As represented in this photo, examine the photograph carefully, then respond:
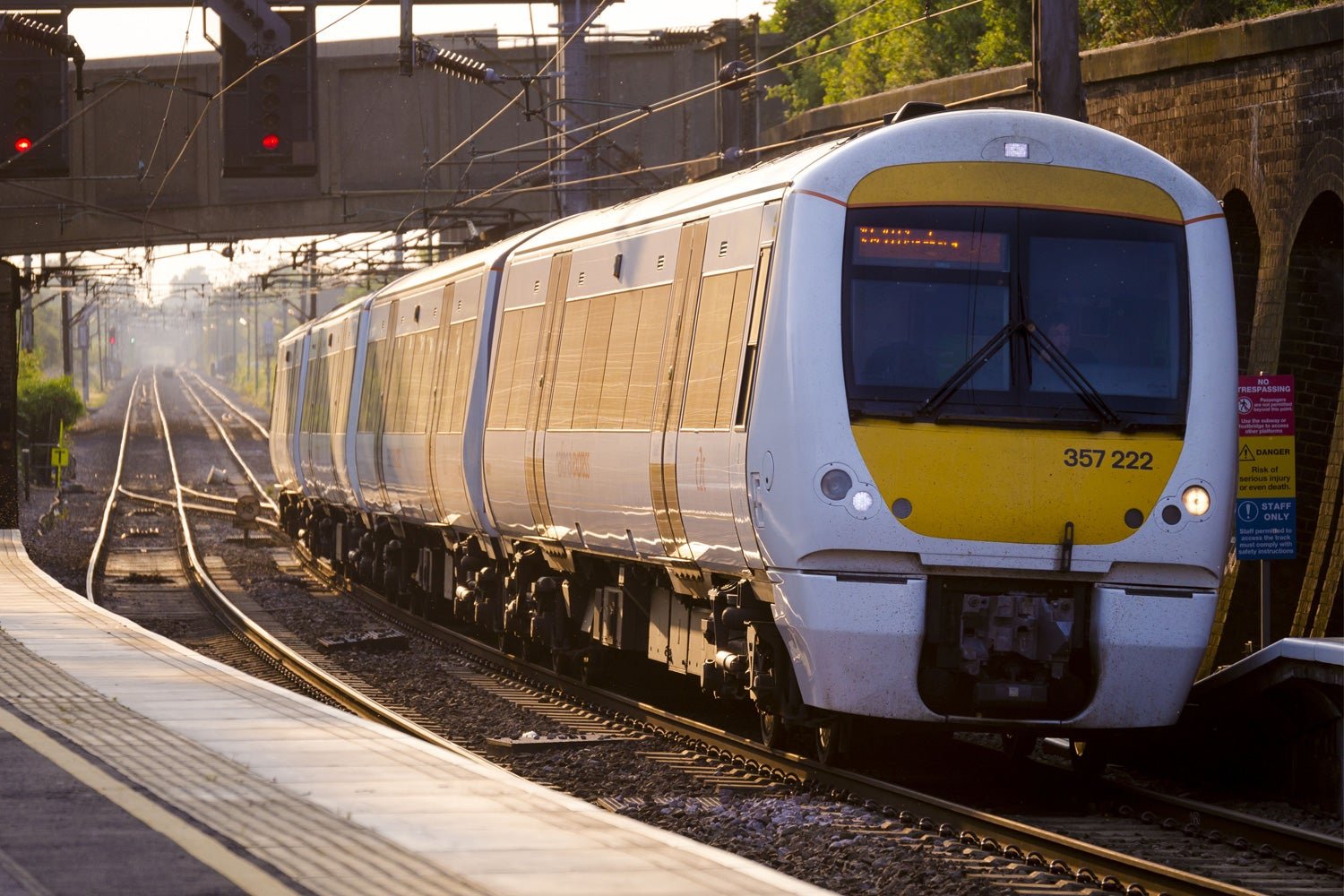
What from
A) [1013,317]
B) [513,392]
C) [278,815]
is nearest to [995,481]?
[1013,317]

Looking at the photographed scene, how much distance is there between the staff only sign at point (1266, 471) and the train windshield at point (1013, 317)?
3.27 m

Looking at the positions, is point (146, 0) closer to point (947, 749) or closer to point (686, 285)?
point (686, 285)

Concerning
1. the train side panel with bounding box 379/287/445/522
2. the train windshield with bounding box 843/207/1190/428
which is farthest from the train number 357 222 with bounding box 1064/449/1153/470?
the train side panel with bounding box 379/287/445/522

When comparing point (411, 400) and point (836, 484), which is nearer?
point (836, 484)

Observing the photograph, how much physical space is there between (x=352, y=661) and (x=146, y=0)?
28.0ft

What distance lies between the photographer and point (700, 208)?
1266 centimetres

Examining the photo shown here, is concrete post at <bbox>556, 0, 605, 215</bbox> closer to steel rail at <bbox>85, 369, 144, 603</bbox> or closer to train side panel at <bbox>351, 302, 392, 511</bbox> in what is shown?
train side panel at <bbox>351, 302, 392, 511</bbox>

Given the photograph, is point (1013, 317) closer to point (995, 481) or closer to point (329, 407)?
point (995, 481)

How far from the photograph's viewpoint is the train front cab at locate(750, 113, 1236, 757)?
10.4 metres

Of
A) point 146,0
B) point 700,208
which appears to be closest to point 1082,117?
point 700,208

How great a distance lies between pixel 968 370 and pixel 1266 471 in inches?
171

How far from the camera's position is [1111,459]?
1053 cm

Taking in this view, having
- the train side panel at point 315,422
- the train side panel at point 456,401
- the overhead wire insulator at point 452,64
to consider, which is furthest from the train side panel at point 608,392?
the train side panel at point 315,422

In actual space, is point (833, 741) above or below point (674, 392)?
below
